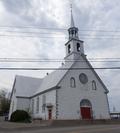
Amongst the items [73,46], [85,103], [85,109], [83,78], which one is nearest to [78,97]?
[85,103]

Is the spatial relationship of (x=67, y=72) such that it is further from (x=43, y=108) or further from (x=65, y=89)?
(x=43, y=108)

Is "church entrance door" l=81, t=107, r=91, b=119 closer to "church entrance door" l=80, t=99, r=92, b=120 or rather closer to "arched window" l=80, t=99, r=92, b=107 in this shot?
"church entrance door" l=80, t=99, r=92, b=120

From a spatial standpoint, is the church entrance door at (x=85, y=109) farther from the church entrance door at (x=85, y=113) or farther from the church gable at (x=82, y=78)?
the church gable at (x=82, y=78)

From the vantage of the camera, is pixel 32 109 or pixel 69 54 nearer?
pixel 69 54

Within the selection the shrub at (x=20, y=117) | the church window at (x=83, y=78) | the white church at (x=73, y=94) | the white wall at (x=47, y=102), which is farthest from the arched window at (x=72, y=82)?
the shrub at (x=20, y=117)

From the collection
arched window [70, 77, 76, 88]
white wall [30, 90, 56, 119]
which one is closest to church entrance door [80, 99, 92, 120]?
arched window [70, 77, 76, 88]

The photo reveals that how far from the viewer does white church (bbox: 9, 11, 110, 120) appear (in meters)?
37.4

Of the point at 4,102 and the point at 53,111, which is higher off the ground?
the point at 4,102

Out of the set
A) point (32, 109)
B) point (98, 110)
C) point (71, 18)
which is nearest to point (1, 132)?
point (98, 110)

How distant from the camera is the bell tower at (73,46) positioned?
140 ft

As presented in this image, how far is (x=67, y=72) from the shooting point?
1532 inches

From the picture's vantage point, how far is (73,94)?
126 ft

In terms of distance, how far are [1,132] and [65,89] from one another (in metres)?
18.0

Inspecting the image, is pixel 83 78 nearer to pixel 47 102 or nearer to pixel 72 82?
pixel 72 82
